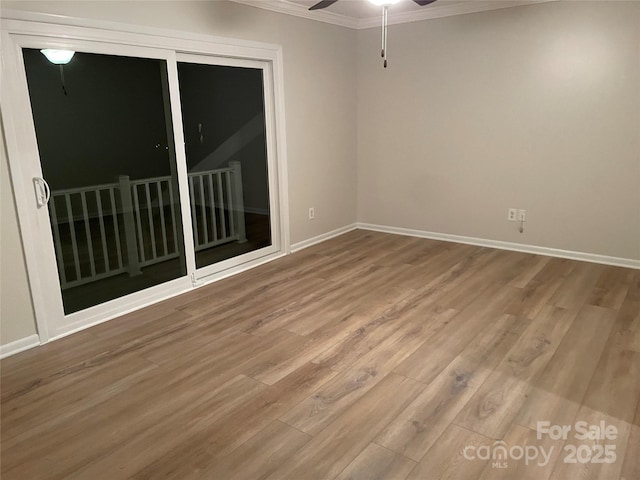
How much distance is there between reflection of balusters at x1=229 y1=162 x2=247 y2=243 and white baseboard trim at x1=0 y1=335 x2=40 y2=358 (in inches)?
81.2

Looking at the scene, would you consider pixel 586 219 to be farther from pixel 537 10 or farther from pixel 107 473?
pixel 107 473

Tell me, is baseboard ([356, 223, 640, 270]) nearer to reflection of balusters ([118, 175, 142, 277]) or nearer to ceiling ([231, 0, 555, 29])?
ceiling ([231, 0, 555, 29])

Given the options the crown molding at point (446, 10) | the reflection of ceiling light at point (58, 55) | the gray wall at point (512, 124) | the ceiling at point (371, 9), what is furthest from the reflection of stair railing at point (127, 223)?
the crown molding at point (446, 10)

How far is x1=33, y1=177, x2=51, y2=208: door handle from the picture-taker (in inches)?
116

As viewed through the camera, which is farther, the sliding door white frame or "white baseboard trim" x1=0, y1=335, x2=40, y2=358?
"white baseboard trim" x1=0, y1=335, x2=40, y2=358

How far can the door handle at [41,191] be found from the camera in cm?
294

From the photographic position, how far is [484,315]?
11.0 feet

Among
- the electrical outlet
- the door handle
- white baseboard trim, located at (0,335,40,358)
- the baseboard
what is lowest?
white baseboard trim, located at (0,335,40,358)

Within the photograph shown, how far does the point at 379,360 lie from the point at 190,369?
1118 mm

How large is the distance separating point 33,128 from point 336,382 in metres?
2.41

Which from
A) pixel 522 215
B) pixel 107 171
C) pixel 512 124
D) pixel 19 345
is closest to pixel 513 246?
pixel 522 215

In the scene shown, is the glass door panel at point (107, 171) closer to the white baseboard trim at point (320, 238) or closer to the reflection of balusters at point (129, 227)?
the reflection of balusters at point (129, 227)

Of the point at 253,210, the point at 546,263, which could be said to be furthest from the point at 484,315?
the point at 253,210

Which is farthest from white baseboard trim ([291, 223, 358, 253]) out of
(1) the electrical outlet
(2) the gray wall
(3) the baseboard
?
(1) the electrical outlet
